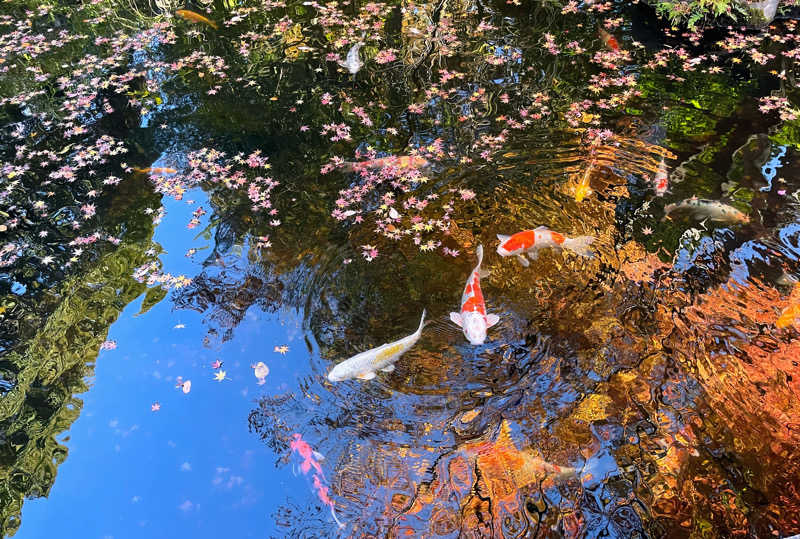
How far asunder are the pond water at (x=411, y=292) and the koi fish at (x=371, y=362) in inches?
3.7

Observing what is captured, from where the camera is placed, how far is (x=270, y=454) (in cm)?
418

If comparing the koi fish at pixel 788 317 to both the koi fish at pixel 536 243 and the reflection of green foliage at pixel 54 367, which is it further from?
the reflection of green foliage at pixel 54 367

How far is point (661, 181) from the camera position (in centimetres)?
604

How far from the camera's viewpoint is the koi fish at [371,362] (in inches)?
173

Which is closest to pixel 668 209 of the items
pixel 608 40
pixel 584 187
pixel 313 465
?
pixel 584 187

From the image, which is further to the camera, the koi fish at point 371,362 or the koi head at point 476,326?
the koi head at point 476,326

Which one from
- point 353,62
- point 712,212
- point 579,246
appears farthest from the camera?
point 353,62

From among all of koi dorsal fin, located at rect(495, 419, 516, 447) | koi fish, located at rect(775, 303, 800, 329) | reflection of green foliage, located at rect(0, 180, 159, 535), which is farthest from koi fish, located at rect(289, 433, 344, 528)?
koi fish, located at rect(775, 303, 800, 329)

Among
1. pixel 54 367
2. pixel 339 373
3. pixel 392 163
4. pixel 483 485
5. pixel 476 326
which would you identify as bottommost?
pixel 54 367

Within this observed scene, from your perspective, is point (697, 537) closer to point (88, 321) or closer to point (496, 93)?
point (88, 321)

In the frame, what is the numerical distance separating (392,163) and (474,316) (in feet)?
9.45

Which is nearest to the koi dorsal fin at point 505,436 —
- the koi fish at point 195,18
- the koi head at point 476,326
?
the koi head at point 476,326

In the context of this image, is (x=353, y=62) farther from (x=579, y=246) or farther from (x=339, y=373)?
(x=339, y=373)

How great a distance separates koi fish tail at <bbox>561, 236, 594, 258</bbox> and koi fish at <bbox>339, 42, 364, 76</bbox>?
5232 millimetres
